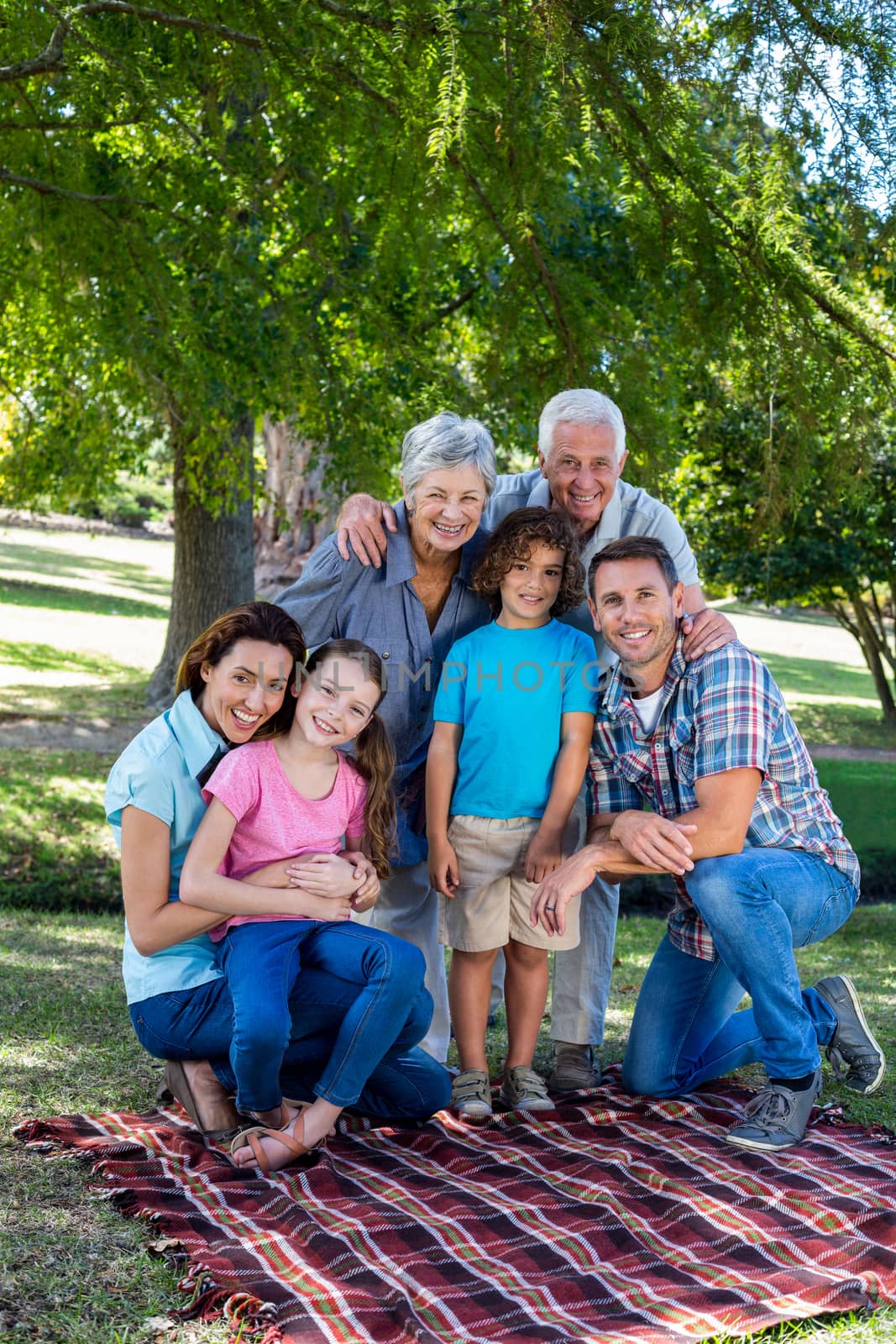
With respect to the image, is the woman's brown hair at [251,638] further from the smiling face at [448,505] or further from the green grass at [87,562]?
the green grass at [87,562]

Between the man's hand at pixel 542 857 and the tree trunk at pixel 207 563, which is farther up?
the tree trunk at pixel 207 563

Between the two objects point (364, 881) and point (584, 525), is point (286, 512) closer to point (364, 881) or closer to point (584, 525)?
point (584, 525)

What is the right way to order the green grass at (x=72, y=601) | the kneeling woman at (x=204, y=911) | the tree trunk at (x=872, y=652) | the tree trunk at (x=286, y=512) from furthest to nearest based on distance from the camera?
1. the green grass at (x=72, y=601)
2. the tree trunk at (x=872, y=652)
3. the tree trunk at (x=286, y=512)
4. the kneeling woman at (x=204, y=911)

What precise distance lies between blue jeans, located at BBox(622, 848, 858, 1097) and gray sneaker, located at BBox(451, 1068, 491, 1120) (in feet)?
1.41

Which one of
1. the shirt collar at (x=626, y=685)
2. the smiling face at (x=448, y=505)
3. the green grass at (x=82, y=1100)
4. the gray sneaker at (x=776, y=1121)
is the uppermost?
the smiling face at (x=448, y=505)

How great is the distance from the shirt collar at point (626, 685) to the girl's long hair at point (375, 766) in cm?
59

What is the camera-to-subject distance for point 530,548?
328 cm

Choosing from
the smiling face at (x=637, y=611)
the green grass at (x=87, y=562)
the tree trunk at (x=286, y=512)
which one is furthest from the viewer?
the green grass at (x=87, y=562)

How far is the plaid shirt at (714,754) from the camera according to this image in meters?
3.10

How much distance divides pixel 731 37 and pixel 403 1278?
3038mm

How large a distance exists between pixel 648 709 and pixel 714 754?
23 cm

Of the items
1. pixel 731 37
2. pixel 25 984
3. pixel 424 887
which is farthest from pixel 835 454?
pixel 25 984

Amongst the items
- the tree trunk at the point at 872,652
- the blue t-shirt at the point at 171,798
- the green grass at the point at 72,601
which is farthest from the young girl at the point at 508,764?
the green grass at the point at 72,601

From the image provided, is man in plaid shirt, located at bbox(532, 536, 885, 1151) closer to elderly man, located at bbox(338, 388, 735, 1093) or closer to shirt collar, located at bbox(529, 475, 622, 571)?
elderly man, located at bbox(338, 388, 735, 1093)
